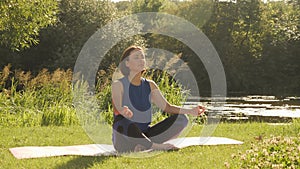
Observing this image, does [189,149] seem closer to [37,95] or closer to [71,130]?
[71,130]

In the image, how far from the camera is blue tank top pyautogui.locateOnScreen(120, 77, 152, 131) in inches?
211

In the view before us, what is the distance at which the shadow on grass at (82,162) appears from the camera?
467cm

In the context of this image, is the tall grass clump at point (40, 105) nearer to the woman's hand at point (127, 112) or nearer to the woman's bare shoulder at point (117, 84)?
the woman's bare shoulder at point (117, 84)

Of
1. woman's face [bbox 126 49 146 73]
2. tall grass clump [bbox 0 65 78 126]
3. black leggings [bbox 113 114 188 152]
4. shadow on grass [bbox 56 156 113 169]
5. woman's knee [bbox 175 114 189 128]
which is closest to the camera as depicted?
shadow on grass [bbox 56 156 113 169]

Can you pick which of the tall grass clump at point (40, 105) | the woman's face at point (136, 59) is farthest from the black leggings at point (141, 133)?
the tall grass clump at point (40, 105)

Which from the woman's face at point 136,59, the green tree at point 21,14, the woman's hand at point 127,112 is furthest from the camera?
the green tree at point 21,14

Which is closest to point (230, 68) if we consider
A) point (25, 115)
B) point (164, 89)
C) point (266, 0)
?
point (266, 0)

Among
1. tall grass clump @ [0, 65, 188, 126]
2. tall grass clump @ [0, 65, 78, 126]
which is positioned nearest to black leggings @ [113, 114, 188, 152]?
tall grass clump @ [0, 65, 188, 126]

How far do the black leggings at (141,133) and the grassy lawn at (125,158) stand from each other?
0.83ft

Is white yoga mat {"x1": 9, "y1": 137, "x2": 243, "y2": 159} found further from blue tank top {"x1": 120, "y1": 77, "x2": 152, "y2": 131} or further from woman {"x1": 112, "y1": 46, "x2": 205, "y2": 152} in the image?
blue tank top {"x1": 120, "y1": 77, "x2": 152, "y2": 131}

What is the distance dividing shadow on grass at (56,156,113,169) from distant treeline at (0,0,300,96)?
49.9 feet

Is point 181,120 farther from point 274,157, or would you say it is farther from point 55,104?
point 55,104

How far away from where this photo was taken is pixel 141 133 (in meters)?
5.16

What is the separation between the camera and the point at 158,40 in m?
26.8
